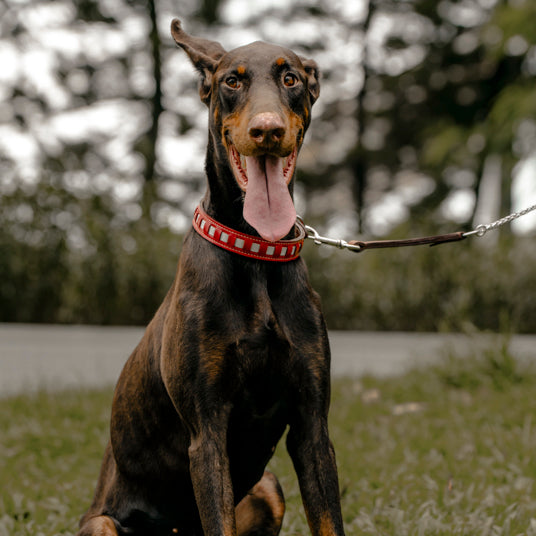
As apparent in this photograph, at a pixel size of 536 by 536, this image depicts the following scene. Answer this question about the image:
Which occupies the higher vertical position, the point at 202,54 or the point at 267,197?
the point at 202,54

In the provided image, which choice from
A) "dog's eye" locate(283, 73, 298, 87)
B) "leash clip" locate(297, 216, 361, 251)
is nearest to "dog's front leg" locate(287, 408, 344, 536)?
"leash clip" locate(297, 216, 361, 251)

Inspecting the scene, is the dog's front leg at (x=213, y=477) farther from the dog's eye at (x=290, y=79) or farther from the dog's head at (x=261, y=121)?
the dog's eye at (x=290, y=79)

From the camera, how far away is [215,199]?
7.49 ft

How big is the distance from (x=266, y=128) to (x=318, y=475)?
1109 mm

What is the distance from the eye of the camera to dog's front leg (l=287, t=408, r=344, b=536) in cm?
208

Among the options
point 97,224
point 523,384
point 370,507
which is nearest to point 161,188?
point 97,224

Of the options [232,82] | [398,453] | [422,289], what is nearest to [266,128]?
[232,82]

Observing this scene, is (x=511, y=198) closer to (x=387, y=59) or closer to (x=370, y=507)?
(x=387, y=59)

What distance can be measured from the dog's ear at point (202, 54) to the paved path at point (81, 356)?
440 centimetres

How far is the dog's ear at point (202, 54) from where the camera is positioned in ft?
7.67

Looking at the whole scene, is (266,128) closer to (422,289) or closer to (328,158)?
(422,289)

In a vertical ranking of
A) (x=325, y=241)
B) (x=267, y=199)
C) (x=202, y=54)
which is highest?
(x=202, y=54)

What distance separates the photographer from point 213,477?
6.48 ft

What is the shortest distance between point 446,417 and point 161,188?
34.6ft
